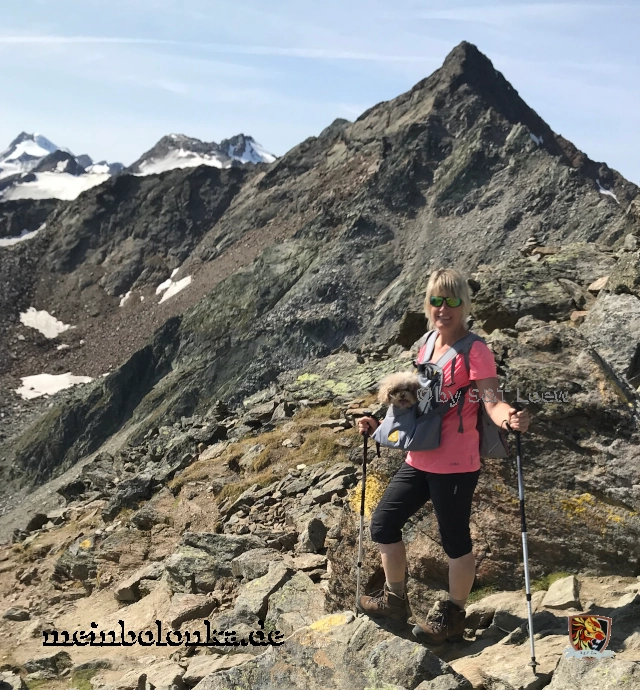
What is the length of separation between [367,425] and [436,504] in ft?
3.71

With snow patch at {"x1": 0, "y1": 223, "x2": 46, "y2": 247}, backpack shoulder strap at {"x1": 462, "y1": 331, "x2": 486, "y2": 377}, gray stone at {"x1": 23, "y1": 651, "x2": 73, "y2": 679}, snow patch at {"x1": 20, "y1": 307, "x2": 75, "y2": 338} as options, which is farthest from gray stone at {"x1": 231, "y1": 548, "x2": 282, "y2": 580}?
snow patch at {"x1": 0, "y1": 223, "x2": 46, "y2": 247}

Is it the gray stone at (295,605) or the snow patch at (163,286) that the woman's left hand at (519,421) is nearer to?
the gray stone at (295,605)

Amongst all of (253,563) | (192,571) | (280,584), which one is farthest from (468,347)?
(192,571)

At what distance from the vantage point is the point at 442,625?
562cm

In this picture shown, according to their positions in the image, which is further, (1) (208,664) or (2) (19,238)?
(2) (19,238)

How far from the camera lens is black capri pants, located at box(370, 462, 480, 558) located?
17.6 feet

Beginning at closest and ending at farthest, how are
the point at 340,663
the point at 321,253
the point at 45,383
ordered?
1. the point at 340,663
2. the point at 321,253
3. the point at 45,383

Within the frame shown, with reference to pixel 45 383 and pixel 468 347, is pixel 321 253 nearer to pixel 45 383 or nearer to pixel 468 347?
pixel 45 383

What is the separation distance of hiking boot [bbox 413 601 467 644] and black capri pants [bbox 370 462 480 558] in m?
0.53

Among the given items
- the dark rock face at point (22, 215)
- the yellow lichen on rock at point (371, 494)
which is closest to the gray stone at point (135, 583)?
the yellow lichen on rock at point (371, 494)

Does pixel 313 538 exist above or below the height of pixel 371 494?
below

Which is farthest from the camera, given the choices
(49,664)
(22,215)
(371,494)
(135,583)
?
(22,215)

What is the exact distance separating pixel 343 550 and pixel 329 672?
7.68 ft

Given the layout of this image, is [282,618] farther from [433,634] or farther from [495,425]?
[495,425]
